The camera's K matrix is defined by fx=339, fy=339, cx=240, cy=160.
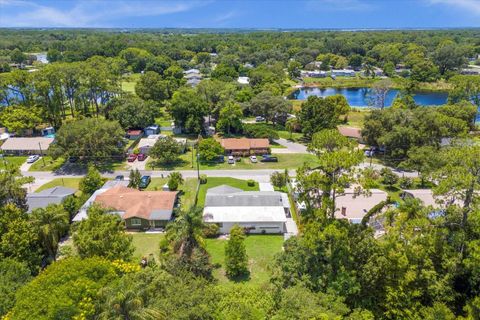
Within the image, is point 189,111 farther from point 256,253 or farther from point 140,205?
point 256,253

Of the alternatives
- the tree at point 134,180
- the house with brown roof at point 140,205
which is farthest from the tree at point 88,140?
the house with brown roof at point 140,205

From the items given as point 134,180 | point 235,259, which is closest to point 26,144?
point 134,180

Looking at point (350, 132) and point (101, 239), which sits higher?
point (101, 239)

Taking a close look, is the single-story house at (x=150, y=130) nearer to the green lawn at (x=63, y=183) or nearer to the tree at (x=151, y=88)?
the tree at (x=151, y=88)

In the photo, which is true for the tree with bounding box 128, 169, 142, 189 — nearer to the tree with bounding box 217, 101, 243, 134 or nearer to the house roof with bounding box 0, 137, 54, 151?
the house roof with bounding box 0, 137, 54, 151

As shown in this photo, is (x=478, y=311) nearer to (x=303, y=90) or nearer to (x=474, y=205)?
(x=474, y=205)
